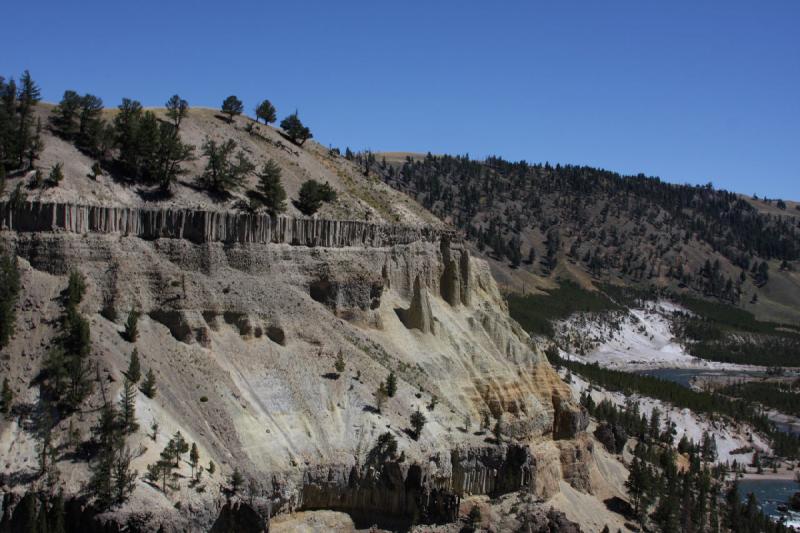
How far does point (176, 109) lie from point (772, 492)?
94.1 metres

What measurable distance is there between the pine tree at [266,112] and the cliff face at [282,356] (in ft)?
81.2

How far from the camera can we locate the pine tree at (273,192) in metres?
66.7

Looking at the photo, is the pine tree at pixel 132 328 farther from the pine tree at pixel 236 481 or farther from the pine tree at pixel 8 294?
the pine tree at pixel 236 481

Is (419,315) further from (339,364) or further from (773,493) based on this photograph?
(773,493)

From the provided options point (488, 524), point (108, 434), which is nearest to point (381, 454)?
point (488, 524)

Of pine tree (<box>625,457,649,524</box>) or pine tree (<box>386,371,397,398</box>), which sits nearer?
pine tree (<box>386,371,397,398</box>)

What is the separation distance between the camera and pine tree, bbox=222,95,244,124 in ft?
275

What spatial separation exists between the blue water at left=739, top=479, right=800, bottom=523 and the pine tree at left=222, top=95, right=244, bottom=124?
79697mm

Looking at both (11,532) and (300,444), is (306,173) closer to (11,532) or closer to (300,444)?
(300,444)

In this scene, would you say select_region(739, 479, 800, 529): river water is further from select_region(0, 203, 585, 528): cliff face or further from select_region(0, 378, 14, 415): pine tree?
select_region(0, 378, 14, 415): pine tree

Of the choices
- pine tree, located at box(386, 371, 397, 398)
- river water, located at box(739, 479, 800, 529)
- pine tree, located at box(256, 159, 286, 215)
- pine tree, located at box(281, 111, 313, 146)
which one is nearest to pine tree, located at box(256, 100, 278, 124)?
pine tree, located at box(281, 111, 313, 146)

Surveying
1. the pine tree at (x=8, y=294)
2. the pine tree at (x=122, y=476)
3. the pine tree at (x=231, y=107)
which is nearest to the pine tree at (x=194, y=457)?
the pine tree at (x=122, y=476)

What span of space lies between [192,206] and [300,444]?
21291 mm

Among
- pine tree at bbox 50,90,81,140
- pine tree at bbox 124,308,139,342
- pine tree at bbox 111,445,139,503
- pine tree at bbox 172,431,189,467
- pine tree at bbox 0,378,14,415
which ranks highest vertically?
pine tree at bbox 50,90,81,140
